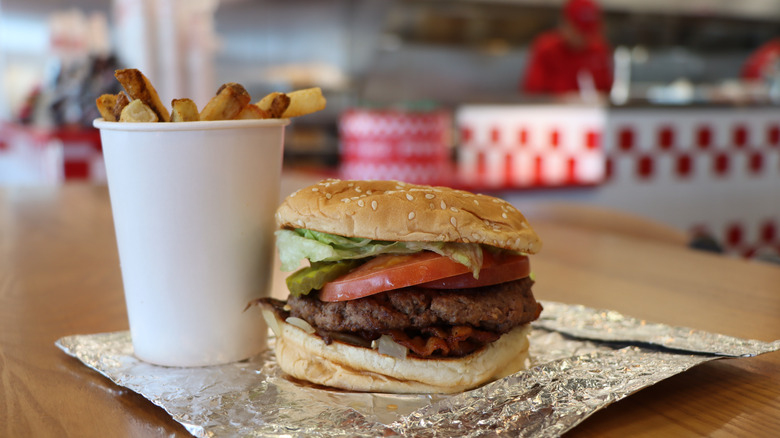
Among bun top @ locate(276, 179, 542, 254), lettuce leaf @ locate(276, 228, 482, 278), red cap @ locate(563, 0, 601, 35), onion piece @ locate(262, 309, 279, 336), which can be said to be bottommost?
onion piece @ locate(262, 309, 279, 336)

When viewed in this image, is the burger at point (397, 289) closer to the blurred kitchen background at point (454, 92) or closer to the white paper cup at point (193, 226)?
the white paper cup at point (193, 226)

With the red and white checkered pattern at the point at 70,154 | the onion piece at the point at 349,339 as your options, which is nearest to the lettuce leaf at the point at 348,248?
the onion piece at the point at 349,339

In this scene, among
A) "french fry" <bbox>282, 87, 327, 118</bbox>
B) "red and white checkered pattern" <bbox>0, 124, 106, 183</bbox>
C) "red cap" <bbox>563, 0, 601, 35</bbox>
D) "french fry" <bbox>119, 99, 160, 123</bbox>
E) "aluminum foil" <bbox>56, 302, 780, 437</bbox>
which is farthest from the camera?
"red cap" <bbox>563, 0, 601, 35</bbox>

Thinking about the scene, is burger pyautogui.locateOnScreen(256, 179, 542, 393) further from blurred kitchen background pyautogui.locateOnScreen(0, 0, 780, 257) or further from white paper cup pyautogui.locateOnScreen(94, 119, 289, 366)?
blurred kitchen background pyautogui.locateOnScreen(0, 0, 780, 257)

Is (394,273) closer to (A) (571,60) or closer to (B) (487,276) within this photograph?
(B) (487,276)

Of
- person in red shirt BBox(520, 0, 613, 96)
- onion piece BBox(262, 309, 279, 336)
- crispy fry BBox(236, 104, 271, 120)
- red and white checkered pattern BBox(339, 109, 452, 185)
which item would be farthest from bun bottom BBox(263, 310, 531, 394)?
person in red shirt BBox(520, 0, 613, 96)

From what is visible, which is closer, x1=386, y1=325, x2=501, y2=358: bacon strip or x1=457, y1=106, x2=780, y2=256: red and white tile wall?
x1=386, y1=325, x2=501, y2=358: bacon strip
